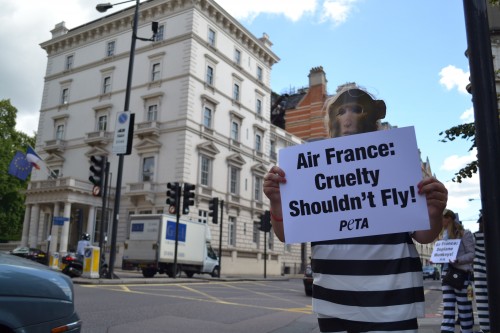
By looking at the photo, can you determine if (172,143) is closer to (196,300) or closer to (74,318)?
(196,300)

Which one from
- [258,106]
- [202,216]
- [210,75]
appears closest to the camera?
[202,216]

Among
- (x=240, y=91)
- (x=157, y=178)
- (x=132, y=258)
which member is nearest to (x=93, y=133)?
(x=157, y=178)

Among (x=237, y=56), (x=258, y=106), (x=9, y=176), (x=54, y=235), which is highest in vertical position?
(x=237, y=56)

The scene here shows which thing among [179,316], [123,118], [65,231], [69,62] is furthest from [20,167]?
[179,316]

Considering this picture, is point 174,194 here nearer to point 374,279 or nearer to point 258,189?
point 374,279

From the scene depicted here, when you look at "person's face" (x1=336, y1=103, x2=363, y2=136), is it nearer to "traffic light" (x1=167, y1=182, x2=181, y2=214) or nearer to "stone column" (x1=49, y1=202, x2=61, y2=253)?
"traffic light" (x1=167, y1=182, x2=181, y2=214)

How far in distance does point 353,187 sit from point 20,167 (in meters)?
28.7

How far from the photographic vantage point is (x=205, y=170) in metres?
34.8

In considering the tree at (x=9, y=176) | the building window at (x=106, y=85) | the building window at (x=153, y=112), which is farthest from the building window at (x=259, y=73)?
the tree at (x=9, y=176)

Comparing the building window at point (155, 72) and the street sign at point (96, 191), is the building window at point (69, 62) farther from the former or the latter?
the street sign at point (96, 191)

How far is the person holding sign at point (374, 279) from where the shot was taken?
82.1 inches

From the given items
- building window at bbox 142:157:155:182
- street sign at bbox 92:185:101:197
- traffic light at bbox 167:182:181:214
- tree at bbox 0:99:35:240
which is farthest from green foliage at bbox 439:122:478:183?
tree at bbox 0:99:35:240

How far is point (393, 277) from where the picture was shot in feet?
6.88

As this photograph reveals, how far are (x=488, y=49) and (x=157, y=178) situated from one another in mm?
31551
